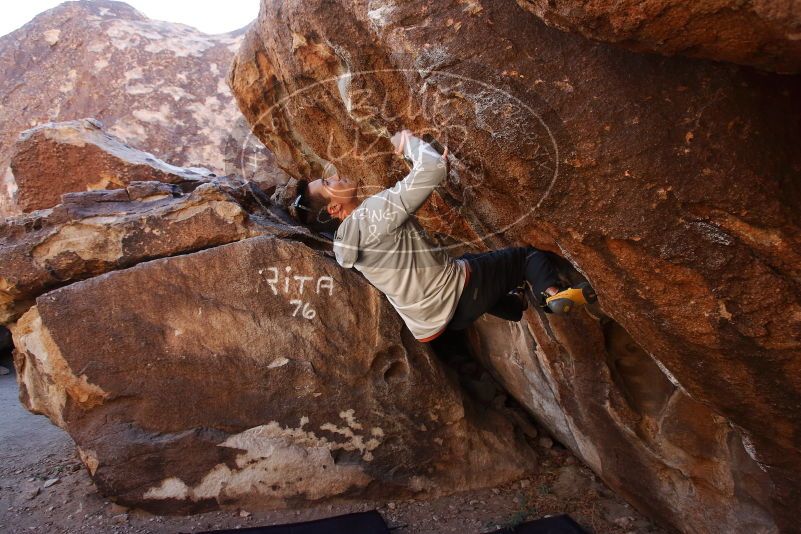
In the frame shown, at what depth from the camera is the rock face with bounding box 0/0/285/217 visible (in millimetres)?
10945

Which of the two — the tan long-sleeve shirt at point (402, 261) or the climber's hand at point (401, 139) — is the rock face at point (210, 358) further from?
the climber's hand at point (401, 139)

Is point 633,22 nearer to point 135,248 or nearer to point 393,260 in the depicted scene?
point 393,260

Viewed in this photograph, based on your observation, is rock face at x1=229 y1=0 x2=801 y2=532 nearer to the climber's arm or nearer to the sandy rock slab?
the climber's arm

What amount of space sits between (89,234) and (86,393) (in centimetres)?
96

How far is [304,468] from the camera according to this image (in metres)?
3.32

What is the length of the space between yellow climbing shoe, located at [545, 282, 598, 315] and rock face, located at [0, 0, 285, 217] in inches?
374

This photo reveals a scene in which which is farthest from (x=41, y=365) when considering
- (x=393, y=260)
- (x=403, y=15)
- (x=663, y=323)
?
(x=663, y=323)

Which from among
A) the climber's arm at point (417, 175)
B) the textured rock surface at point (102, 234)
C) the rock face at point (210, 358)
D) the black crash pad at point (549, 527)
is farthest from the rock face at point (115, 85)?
the black crash pad at point (549, 527)

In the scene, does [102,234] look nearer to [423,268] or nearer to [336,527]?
[423,268]

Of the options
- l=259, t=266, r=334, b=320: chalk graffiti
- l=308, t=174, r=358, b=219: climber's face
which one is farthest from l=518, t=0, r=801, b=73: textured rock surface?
l=259, t=266, r=334, b=320: chalk graffiti

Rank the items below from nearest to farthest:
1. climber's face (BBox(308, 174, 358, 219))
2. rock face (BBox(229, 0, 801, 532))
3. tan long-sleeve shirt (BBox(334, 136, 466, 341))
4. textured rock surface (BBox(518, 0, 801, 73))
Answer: textured rock surface (BBox(518, 0, 801, 73)), rock face (BBox(229, 0, 801, 532)), tan long-sleeve shirt (BBox(334, 136, 466, 341)), climber's face (BBox(308, 174, 358, 219))

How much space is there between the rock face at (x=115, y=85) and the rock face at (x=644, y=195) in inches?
359

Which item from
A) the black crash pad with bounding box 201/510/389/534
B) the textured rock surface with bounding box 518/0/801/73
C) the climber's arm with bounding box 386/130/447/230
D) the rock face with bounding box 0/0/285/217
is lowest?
the black crash pad with bounding box 201/510/389/534

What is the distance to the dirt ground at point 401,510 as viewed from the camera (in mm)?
3221
